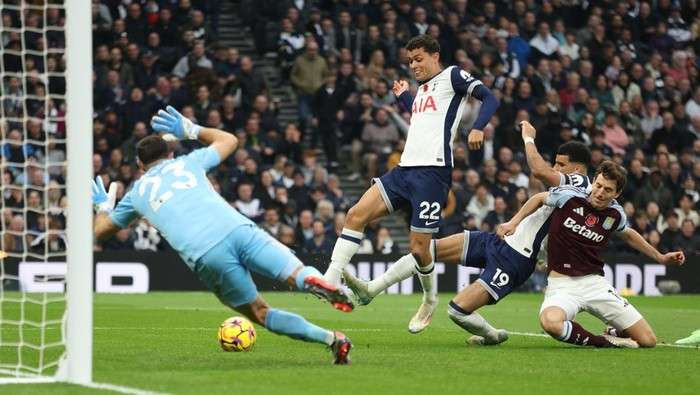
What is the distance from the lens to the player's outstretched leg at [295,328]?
8.86 meters

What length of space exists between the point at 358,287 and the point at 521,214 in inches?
68.5

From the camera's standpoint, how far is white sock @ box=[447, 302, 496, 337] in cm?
1109

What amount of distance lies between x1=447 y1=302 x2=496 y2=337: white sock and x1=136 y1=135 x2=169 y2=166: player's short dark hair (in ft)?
10.6

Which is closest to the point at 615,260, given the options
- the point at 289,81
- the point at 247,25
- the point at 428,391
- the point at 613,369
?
the point at 289,81

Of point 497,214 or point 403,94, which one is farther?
point 497,214

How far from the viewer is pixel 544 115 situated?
24.5m

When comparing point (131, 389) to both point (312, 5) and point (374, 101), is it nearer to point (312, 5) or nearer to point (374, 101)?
point (374, 101)

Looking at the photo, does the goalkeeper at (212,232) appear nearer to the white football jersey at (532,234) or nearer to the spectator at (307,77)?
the white football jersey at (532,234)

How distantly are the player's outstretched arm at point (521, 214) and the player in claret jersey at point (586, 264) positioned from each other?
0.04 m

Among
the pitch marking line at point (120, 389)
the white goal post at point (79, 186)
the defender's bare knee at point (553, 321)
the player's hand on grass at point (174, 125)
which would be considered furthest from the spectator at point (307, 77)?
the pitch marking line at point (120, 389)

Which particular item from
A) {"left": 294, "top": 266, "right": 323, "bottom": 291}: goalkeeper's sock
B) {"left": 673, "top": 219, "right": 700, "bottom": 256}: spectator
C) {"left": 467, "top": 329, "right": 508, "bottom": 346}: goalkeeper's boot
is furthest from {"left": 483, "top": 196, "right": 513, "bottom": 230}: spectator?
{"left": 294, "top": 266, "right": 323, "bottom": 291}: goalkeeper's sock

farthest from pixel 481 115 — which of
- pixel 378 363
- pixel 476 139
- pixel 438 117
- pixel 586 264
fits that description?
pixel 378 363

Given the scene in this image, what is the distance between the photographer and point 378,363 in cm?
931

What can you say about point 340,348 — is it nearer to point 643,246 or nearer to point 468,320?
point 468,320
